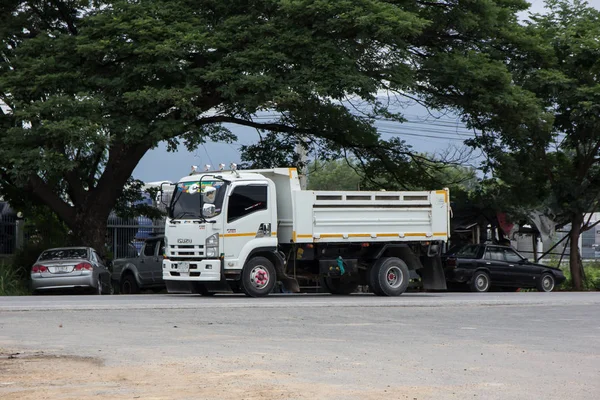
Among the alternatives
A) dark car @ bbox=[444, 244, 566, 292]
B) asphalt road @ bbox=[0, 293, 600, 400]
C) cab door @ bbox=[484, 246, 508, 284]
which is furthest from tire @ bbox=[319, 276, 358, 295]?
cab door @ bbox=[484, 246, 508, 284]

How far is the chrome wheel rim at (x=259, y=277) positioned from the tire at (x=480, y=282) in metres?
11.1

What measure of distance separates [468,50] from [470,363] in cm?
2039

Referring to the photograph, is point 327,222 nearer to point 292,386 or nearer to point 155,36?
point 155,36

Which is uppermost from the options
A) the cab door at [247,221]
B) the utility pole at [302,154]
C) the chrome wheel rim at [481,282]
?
the utility pole at [302,154]

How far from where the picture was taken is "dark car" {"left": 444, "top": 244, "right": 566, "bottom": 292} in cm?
3095

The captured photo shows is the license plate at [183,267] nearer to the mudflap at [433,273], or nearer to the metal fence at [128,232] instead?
the mudflap at [433,273]

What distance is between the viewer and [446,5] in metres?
29.0

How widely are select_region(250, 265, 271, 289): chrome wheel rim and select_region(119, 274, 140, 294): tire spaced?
6.63 m

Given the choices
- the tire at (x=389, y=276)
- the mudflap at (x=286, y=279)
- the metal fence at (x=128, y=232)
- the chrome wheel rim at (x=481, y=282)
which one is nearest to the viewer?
the mudflap at (x=286, y=279)

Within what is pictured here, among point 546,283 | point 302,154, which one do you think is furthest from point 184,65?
point 546,283

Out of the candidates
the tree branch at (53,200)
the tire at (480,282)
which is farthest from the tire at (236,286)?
the tire at (480,282)

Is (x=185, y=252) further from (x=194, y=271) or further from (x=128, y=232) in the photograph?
(x=128, y=232)

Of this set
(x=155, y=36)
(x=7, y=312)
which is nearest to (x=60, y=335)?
(x=7, y=312)

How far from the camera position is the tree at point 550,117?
1172 inches
